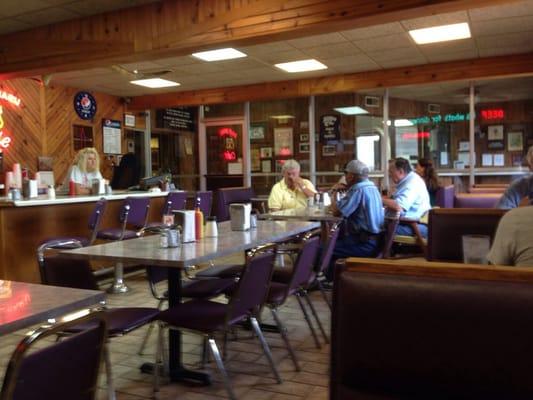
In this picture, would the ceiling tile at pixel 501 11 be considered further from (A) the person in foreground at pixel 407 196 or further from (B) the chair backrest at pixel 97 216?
(B) the chair backrest at pixel 97 216

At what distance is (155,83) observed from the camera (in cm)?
866

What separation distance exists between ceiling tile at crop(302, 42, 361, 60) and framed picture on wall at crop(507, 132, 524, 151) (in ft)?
11.8

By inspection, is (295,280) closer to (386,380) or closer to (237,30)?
(386,380)

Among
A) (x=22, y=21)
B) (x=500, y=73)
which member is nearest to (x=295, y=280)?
(x=22, y=21)

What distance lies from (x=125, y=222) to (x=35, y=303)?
3425 mm

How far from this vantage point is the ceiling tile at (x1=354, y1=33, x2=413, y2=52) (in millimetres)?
6027

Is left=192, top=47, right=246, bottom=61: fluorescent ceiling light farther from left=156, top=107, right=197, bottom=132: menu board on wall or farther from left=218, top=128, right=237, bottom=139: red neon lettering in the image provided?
left=156, top=107, right=197, bottom=132: menu board on wall

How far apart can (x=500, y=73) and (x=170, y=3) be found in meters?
4.78

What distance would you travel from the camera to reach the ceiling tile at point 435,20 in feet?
17.4

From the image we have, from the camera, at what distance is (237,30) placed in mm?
4738

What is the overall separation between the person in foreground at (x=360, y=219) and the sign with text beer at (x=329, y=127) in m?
4.99

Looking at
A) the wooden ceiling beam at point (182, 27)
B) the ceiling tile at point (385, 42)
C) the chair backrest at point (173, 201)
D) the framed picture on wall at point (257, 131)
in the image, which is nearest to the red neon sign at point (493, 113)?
the ceiling tile at point (385, 42)

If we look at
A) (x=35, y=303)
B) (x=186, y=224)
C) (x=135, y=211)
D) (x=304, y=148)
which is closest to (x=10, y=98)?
(x=135, y=211)

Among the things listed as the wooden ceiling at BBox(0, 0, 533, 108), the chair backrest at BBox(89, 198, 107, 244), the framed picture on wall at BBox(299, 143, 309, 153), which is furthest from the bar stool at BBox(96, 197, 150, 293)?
the framed picture on wall at BBox(299, 143, 309, 153)
